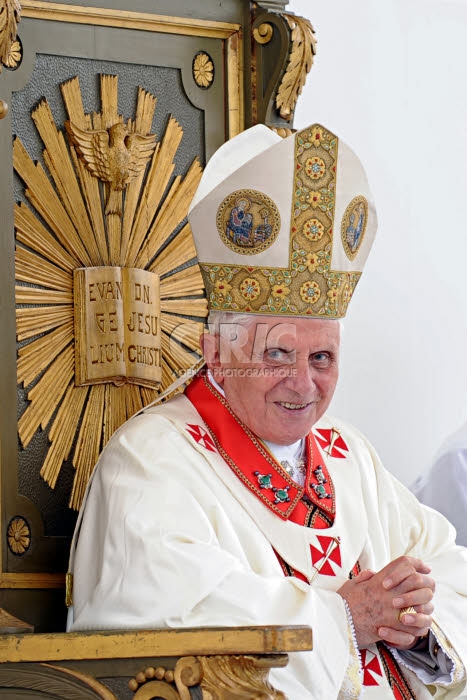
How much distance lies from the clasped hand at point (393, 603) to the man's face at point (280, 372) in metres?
0.45

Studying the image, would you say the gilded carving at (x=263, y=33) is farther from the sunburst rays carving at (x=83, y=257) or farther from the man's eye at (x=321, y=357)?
the man's eye at (x=321, y=357)

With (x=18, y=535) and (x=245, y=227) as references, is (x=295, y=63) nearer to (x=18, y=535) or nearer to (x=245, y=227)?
(x=245, y=227)

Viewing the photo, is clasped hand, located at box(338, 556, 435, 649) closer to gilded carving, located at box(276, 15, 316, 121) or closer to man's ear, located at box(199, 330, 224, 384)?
man's ear, located at box(199, 330, 224, 384)

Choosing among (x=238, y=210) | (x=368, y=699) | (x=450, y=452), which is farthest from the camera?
(x=450, y=452)

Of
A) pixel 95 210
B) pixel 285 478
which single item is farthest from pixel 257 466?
pixel 95 210

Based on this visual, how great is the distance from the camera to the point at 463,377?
4680 millimetres

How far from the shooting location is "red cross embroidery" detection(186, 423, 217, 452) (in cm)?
325

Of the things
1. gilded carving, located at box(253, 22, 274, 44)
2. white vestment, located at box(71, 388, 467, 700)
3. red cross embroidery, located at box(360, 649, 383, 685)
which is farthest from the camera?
gilded carving, located at box(253, 22, 274, 44)

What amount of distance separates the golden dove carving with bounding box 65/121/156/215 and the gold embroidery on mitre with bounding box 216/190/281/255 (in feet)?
1.05

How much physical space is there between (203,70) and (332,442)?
996 mm

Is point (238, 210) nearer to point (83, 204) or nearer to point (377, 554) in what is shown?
point (83, 204)

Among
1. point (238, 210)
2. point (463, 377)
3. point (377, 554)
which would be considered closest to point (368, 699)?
point (377, 554)

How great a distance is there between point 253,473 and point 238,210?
0.60 meters

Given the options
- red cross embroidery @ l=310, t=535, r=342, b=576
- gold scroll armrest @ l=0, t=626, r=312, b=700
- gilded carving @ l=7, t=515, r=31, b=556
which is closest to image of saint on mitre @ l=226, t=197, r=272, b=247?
red cross embroidery @ l=310, t=535, r=342, b=576
